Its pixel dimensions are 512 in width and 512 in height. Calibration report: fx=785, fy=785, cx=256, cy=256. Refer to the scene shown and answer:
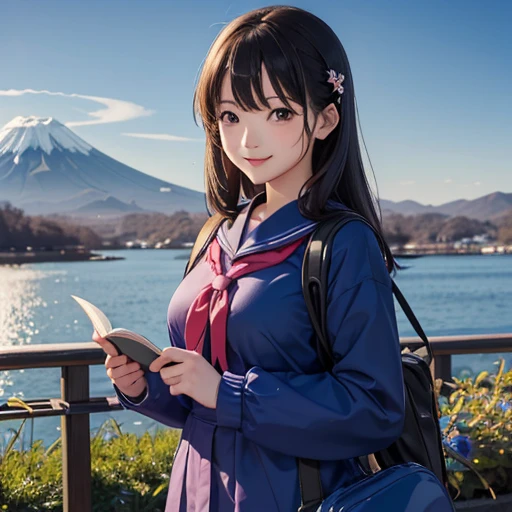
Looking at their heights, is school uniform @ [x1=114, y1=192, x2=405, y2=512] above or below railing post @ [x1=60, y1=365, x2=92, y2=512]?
above

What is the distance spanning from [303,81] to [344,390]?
42cm

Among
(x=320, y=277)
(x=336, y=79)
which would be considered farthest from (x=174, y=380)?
(x=336, y=79)

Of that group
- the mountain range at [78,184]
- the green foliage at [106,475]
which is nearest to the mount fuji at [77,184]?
the mountain range at [78,184]

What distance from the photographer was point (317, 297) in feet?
3.33

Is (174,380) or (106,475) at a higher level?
(174,380)

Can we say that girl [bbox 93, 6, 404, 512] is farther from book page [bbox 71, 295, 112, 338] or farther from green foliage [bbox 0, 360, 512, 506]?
green foliage [bbox 0, 360, 512, 506]

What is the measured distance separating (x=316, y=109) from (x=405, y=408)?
44 centimetres

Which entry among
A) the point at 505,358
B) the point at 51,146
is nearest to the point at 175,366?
the point at 505,358

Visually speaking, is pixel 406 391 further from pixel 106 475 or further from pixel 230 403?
pixel 106 475

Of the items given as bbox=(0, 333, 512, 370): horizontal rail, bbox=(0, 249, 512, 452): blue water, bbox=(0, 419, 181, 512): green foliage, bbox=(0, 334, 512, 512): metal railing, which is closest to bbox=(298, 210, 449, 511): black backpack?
bbox=(0, 333, 512, 370): horizontal rail

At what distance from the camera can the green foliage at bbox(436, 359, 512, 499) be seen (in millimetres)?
2453

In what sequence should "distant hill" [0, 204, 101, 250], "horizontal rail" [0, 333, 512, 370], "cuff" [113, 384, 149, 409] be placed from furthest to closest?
"distant hill" [0, 204, 101, 250] < "horizontal rail" [0, 333, 512, 370] < "cuff" [113, 384, 149, 409]

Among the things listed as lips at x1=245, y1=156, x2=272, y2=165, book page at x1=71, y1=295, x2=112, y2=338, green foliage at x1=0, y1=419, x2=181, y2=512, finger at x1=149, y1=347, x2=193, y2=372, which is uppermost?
lips at x1=245, y1=156, x2=272, y2=165

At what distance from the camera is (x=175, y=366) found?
1043 mm
